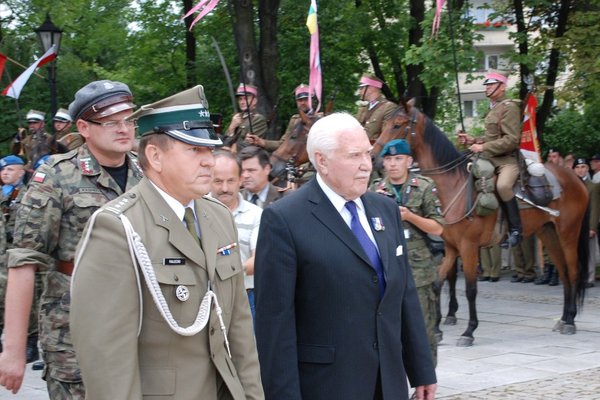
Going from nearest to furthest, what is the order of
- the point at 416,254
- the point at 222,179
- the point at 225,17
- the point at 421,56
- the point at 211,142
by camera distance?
the point at 211,142 → the point at 222,179 → the point at 416,254 → the point at 421,56 → the point at 225,17

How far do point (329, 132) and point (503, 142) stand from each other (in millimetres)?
8282

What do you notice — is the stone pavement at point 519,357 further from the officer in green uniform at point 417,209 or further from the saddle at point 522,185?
the saddle at point 522,185

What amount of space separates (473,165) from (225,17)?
12.3 m

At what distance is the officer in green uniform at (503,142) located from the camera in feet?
40.8

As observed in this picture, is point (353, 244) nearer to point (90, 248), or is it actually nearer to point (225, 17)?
point (90, 248)

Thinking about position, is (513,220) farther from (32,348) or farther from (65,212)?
(65,212)

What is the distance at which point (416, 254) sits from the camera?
8.58 meters

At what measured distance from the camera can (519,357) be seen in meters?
10.7

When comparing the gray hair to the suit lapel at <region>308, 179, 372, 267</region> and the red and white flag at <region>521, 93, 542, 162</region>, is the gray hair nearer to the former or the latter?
the suit lapel at <region>308, 179, 372, 267</region>

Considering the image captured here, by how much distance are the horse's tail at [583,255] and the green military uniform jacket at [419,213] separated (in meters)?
5.11

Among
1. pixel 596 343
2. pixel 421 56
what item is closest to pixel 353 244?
pixel 596 343

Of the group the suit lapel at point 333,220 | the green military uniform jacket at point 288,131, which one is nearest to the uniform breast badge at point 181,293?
the suit lapel at point 333,220

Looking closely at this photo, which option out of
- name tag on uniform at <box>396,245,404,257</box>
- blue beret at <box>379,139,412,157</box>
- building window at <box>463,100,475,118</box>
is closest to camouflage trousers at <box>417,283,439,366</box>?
blue beret at <box>379,139,412,157</box>

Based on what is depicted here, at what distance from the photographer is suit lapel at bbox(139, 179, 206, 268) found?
3.59 meters
